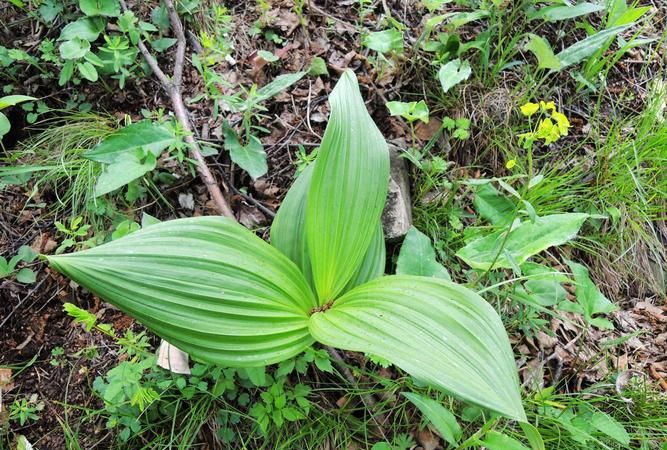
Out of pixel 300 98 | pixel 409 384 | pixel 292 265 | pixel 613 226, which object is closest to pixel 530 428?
pixel 409 384

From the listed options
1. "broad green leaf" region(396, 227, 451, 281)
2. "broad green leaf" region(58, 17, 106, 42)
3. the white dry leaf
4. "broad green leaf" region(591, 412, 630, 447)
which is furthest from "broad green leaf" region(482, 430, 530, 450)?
"broad green leaf" region(58, 17, 106, 42)

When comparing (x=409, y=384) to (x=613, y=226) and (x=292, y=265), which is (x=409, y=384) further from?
(x=613, y=226)

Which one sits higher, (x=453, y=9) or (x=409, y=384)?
(x=453, y=9)

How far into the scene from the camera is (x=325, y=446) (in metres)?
1.61

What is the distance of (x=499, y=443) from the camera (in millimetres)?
1319

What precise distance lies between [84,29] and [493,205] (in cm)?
205

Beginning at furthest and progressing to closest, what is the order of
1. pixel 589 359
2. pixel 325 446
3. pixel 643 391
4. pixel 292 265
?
pixel 589 359 → pixel 643 391 → pixel 325 446 → pixel 292 265

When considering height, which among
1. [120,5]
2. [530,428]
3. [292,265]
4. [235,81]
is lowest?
[530,428]

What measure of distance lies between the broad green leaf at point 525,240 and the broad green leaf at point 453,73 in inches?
31.9

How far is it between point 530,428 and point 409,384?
1.72 ft

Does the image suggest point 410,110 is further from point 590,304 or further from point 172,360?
point 172,360

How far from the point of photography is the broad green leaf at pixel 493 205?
200 cm

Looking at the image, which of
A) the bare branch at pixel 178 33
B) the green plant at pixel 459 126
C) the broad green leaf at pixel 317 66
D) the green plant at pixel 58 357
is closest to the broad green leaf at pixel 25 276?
the green plant at pixel 58 357

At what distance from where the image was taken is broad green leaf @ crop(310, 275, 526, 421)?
1067mm
